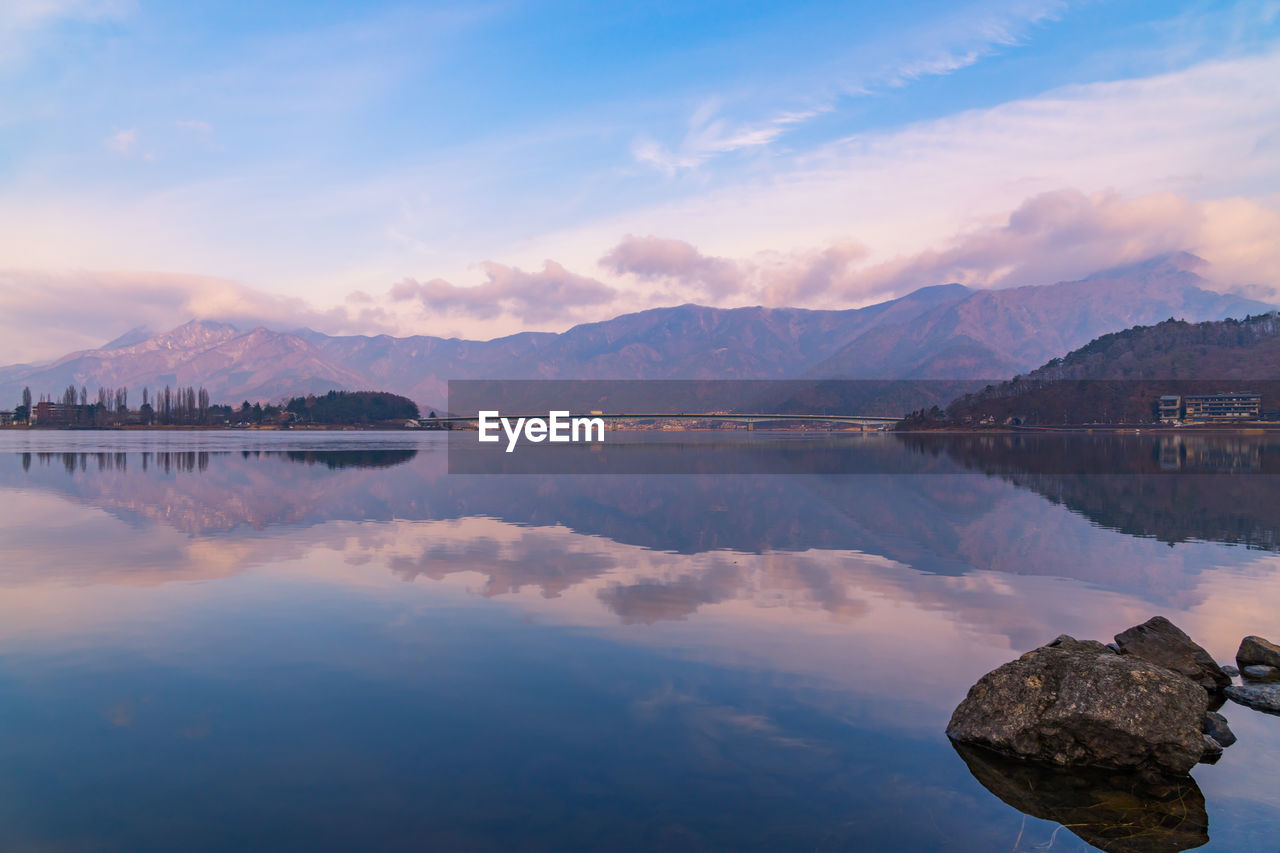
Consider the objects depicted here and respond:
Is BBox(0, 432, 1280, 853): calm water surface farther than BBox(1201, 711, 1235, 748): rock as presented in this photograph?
No

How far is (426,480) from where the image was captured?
5588 cm

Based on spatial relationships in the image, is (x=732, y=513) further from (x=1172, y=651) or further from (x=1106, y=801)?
(x=1106, y=801)

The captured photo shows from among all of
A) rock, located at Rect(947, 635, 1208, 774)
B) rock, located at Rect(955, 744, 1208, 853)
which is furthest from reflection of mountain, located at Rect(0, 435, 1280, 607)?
rock, located at Rect(955, 744, 1208, 853)

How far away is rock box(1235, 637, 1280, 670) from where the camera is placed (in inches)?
539

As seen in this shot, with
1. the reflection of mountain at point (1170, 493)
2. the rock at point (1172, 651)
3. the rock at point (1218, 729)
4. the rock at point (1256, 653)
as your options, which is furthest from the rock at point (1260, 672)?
the reflection of mountain at point (1170, 493)

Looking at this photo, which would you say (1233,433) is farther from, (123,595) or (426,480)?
(123,595)

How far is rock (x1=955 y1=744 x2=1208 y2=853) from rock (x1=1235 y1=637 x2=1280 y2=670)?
19.1ft

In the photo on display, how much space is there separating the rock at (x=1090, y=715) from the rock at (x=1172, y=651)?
9.39ft

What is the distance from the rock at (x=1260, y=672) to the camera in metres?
13.2

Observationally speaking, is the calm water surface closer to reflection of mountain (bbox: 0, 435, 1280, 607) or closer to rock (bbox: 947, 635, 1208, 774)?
reflection of mountain (bbox: 0, 435, 1280, 607)

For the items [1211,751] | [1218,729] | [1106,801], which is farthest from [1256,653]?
[1106,801]

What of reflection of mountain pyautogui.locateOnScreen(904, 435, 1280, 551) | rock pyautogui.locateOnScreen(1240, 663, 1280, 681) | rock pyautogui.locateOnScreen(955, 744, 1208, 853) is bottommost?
reflection of mountain pyautogui.locateOnScreen(904, 435, 1280, 551)

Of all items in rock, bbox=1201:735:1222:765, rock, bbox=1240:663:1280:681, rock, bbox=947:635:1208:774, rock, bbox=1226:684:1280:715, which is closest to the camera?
rock, bbox=947:635:1208:774

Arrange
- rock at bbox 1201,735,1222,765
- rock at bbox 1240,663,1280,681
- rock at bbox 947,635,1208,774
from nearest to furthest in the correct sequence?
rock at bbox 947,635,1208,774 < rock at bbox 1201,735,1222,765 < rock at bbox 1240,663,1280,681
